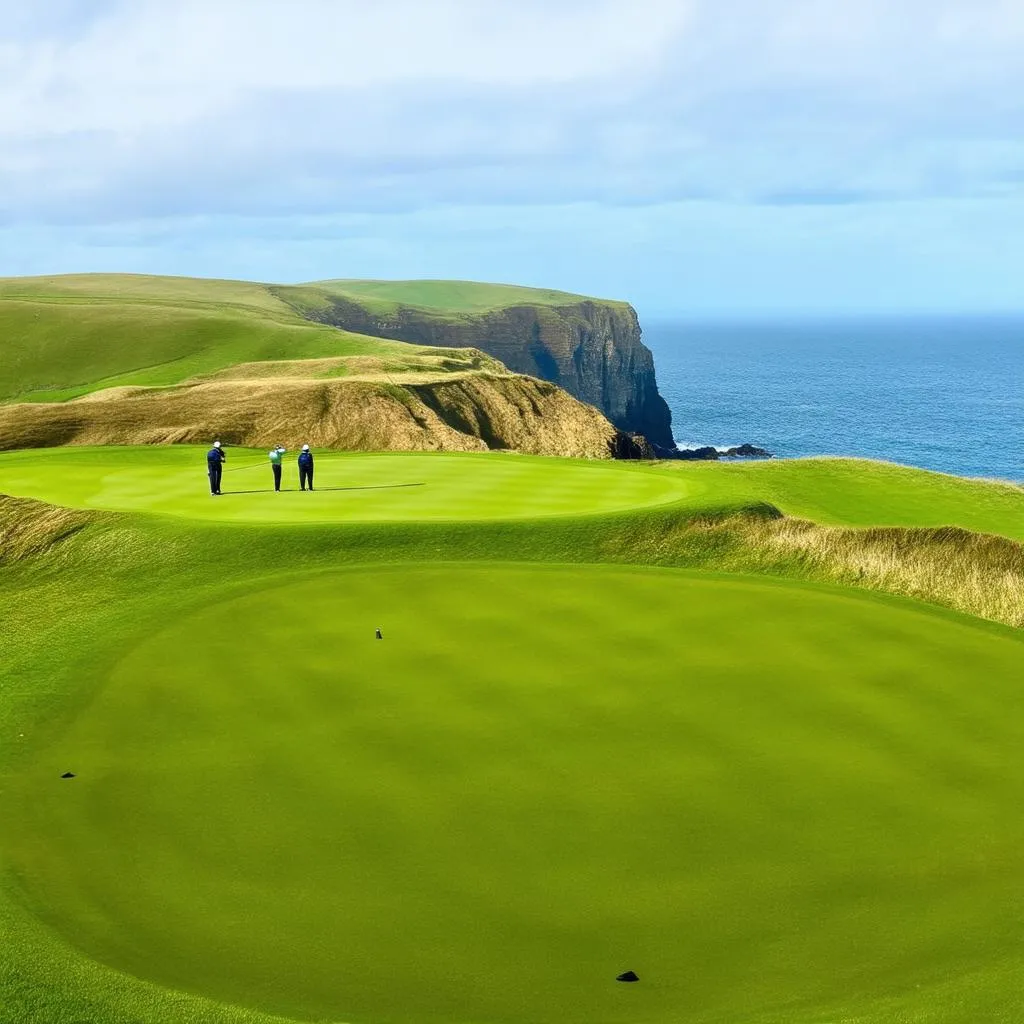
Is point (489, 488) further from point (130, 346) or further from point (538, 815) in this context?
point (130, 346)

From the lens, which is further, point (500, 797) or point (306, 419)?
point (306, 419)

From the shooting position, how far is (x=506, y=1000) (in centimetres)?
806

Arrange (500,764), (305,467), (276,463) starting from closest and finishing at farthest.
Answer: (500,764) → (276,463) → (305,467)

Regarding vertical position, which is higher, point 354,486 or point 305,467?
point 305,467

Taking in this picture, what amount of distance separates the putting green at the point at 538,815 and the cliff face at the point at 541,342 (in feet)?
541

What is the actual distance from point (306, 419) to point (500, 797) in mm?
44607

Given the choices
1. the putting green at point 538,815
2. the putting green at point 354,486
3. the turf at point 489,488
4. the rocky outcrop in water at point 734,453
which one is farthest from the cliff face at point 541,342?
the putting green at point 538,815

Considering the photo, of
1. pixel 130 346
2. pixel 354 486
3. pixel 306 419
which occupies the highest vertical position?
pixel 130 346

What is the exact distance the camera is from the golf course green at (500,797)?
833 cm

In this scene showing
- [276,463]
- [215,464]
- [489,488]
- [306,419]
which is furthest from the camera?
[306,419]

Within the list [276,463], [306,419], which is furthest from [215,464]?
[306,419]

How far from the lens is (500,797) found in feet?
36.0

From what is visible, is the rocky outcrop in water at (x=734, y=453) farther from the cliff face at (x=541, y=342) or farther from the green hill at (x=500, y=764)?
the green hill at (x=500, y=764)

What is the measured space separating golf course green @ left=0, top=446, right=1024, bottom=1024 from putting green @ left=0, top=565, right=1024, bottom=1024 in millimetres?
36
